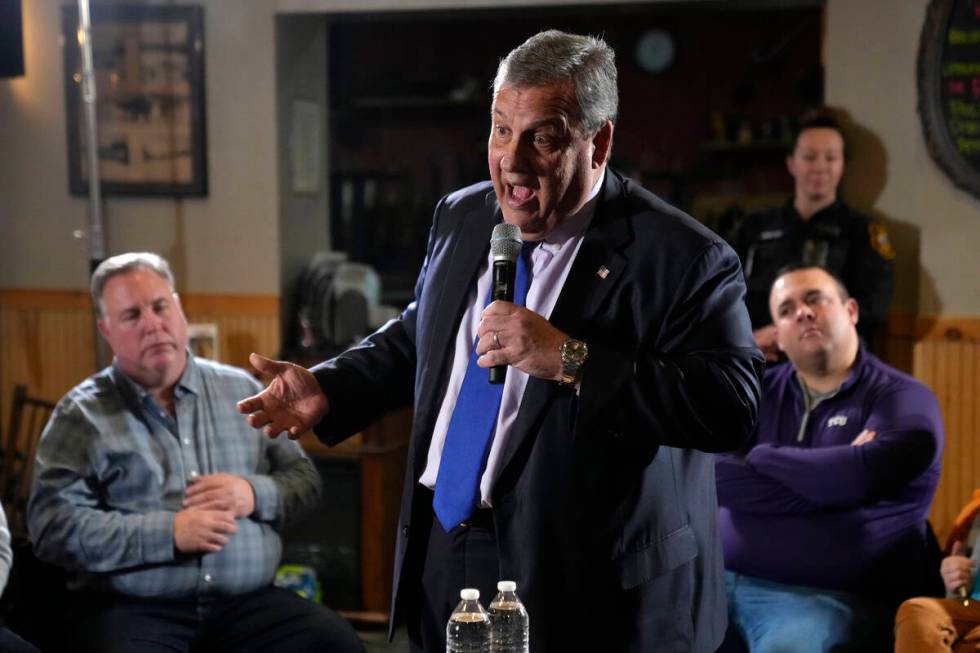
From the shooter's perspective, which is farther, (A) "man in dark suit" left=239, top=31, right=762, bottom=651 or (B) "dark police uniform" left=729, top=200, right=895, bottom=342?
(B) "dark police uniform" left=729, top=200, right=895, bottom=342

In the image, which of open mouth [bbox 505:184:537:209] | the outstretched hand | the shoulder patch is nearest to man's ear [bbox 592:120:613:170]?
open mouth [bbox 505:184:537:209]

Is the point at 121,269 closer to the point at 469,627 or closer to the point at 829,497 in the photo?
the point at 469,627

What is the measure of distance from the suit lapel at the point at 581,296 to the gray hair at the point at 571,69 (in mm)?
166

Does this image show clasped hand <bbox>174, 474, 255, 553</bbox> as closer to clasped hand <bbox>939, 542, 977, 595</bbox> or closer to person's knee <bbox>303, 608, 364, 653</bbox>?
person's knee <bbox>303, 608, 364, 653</bbox>

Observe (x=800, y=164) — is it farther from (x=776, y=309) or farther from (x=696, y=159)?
(x=696, y=159)

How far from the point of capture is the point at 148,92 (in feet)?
15.5

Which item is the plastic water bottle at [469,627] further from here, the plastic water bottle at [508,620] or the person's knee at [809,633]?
the person's knee at [809,633]

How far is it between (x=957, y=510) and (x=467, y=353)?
110 inches

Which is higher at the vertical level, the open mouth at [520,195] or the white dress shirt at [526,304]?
the open mouth at [520,195]

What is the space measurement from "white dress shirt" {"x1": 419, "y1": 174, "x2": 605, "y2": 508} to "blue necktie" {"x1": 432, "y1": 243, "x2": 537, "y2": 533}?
0.01 metres

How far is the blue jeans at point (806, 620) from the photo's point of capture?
8.72 ft

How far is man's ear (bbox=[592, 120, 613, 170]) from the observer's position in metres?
1.79

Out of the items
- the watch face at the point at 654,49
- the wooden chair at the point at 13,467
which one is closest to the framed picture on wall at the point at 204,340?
the wooden chair at the point at 13,467

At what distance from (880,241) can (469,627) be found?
2.56 metres
